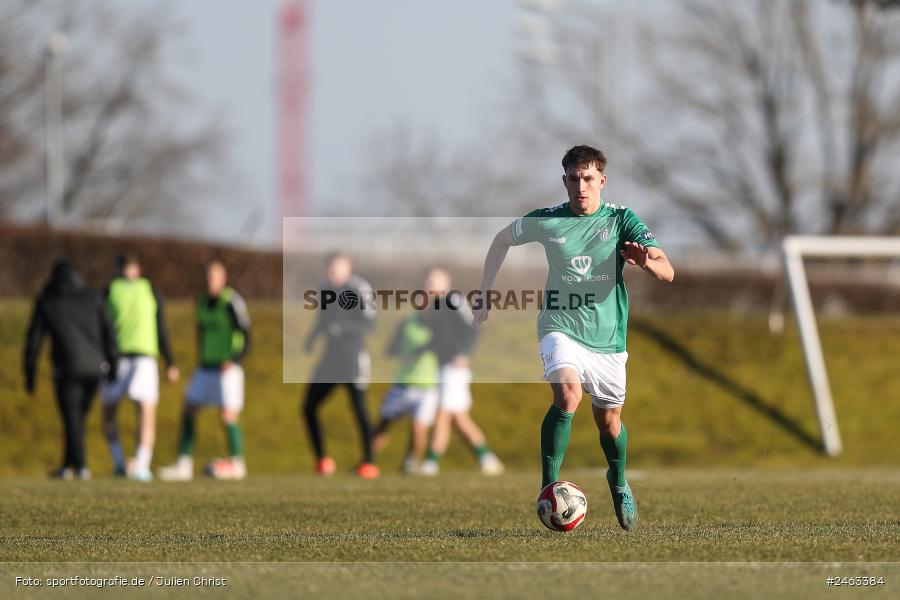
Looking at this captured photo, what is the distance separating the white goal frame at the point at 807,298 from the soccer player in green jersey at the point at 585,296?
13535 millimetres

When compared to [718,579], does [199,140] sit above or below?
above

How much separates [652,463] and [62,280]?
31.2 feet

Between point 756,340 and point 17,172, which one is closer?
point 756,340

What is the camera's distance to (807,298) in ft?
73.6

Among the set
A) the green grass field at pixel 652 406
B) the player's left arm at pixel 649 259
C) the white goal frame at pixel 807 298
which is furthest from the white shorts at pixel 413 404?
the player's left arm at pixel 649 259

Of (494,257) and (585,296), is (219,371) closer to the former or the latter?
(494,257)

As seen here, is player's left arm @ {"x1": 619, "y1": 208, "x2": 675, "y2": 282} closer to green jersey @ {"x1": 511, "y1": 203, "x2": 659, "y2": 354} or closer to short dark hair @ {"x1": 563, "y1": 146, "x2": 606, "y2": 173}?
green jersey @ {"x1": 511, "y1": 203, "x2": 659, "y2": 354}

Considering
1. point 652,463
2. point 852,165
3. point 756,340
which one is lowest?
point 652,463

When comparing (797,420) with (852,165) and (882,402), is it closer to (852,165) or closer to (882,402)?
(882,402)

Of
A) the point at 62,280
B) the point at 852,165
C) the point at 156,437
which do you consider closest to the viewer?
the point at 62,280

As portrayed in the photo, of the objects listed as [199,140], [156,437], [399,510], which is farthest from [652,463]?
[199,140]

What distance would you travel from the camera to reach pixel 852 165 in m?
45.7

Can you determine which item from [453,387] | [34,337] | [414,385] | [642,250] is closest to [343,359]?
[414,385]

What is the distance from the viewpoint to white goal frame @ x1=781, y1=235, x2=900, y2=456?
2175cm
